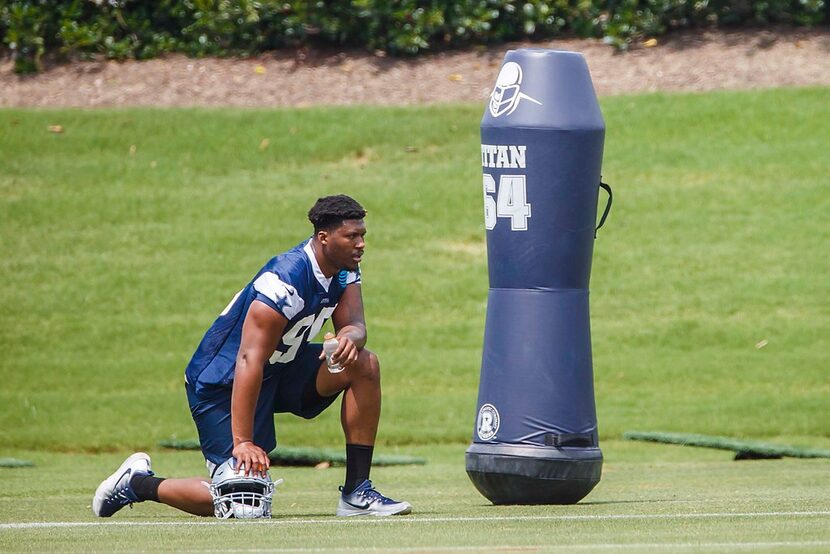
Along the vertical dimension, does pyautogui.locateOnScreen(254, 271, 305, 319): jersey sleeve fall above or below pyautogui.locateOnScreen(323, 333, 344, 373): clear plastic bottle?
above

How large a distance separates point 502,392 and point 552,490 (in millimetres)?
554

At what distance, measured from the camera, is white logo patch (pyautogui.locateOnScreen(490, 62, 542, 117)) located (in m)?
7.91

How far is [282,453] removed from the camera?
1200 centimetres

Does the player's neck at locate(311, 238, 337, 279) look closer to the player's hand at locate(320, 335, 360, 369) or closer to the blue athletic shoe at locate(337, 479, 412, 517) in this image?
the player's hand at locate(320, 335, 360, 369)

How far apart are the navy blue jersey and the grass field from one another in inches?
108

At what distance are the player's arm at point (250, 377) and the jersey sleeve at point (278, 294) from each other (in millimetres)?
31

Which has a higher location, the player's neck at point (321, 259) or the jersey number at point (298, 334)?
the player's neck at point (321, 259)

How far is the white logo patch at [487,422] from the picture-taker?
7895mm

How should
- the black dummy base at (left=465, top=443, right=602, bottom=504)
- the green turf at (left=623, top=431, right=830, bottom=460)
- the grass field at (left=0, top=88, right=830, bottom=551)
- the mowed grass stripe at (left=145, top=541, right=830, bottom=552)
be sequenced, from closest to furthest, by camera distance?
the mowed grass stripe at (left=145, top=541, right=830, bottom=552), the black dummy base at (left=465, top=443, right=602, bottom=504), the green turf at (left=623, top=431, right=830, bottom=460), the grass field at (left=0, top=88, right=830, bottom=551)

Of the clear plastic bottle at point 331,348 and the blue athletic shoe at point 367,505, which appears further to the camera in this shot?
the blue athletic shoe at point 367,505

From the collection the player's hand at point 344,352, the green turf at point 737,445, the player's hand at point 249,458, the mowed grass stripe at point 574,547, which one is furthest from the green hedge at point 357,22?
the mowed grass stripe at point 574,547

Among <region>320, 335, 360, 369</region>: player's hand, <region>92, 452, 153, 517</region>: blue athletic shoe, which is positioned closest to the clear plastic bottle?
<region>320, 335, 360, 369</region>: player's hand

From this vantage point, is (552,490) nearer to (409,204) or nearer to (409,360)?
(409,360)

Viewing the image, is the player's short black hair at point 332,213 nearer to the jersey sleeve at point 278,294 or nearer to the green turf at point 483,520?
the jersey sleeve at point 278,294
